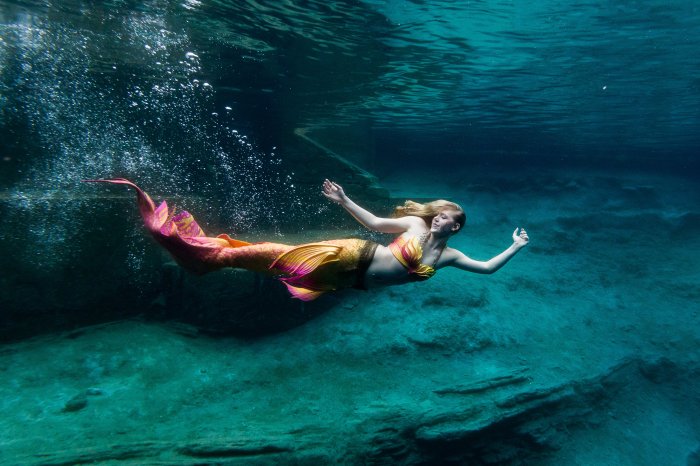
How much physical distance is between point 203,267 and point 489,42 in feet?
34.0

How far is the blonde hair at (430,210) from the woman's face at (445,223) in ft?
0.21

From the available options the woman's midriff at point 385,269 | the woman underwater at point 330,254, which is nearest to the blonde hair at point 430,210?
the woman underwater at point 330,254

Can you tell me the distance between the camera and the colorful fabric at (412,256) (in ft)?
11.6

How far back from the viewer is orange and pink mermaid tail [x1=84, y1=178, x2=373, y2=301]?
3527 millimetres

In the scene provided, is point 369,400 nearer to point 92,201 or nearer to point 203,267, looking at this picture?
point 203,267

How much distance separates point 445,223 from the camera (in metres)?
3.69

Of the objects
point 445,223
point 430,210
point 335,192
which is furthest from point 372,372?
point 335,192

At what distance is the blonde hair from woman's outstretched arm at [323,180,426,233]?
3.5 inches

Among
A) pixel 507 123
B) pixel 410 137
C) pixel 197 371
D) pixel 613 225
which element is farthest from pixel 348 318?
pixel 410 137

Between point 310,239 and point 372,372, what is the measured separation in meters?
4.13

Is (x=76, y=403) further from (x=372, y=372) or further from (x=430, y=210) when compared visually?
(x=430, y=210)

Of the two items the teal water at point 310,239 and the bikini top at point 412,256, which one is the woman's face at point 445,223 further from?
the teal water at point 310,239

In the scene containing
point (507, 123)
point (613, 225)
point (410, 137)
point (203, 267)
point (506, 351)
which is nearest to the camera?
point (203, 267)

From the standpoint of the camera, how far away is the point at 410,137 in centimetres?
2403
